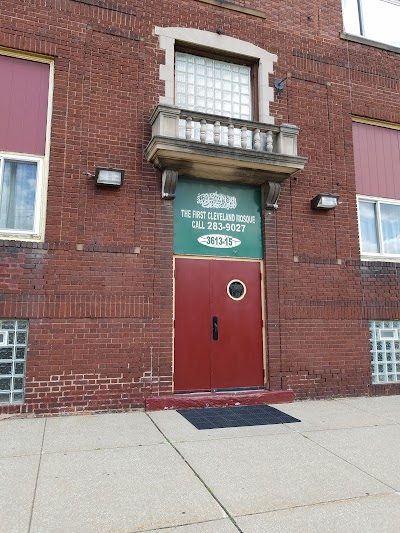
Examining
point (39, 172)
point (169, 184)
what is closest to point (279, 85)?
point (169, 184)

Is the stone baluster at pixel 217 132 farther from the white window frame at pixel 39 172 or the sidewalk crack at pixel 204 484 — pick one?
the sidewalk crack at pixel 204 484

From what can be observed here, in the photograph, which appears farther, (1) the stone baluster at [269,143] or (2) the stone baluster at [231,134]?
(1) the stone baluster at [269,143]

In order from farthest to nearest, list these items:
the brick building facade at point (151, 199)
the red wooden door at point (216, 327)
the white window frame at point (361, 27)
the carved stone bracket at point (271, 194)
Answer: the white window frame at point (361, 27) → the carved stone bracket at point (271, 194) → the red wooden door at point (216, 327) → the brick building facade at point (151, 199)

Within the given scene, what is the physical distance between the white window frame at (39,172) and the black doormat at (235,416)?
11.8ft

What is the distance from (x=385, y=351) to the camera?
8.15 m

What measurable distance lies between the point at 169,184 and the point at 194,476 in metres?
4.59

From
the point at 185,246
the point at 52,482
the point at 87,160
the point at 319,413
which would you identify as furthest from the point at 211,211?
the point at 52,482

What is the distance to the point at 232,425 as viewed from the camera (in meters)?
5.61

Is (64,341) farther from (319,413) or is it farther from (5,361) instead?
(319,413)

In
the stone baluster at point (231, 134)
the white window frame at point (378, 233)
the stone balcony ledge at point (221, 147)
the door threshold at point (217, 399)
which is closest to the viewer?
the door threshold at point (217, 399)

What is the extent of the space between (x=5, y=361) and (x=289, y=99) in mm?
7032

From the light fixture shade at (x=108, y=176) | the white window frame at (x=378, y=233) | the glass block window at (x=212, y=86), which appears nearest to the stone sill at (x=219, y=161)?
the light fixture shade at (x=108, y=176)

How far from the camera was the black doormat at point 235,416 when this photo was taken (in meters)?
5.69

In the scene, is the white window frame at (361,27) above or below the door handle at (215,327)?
above
